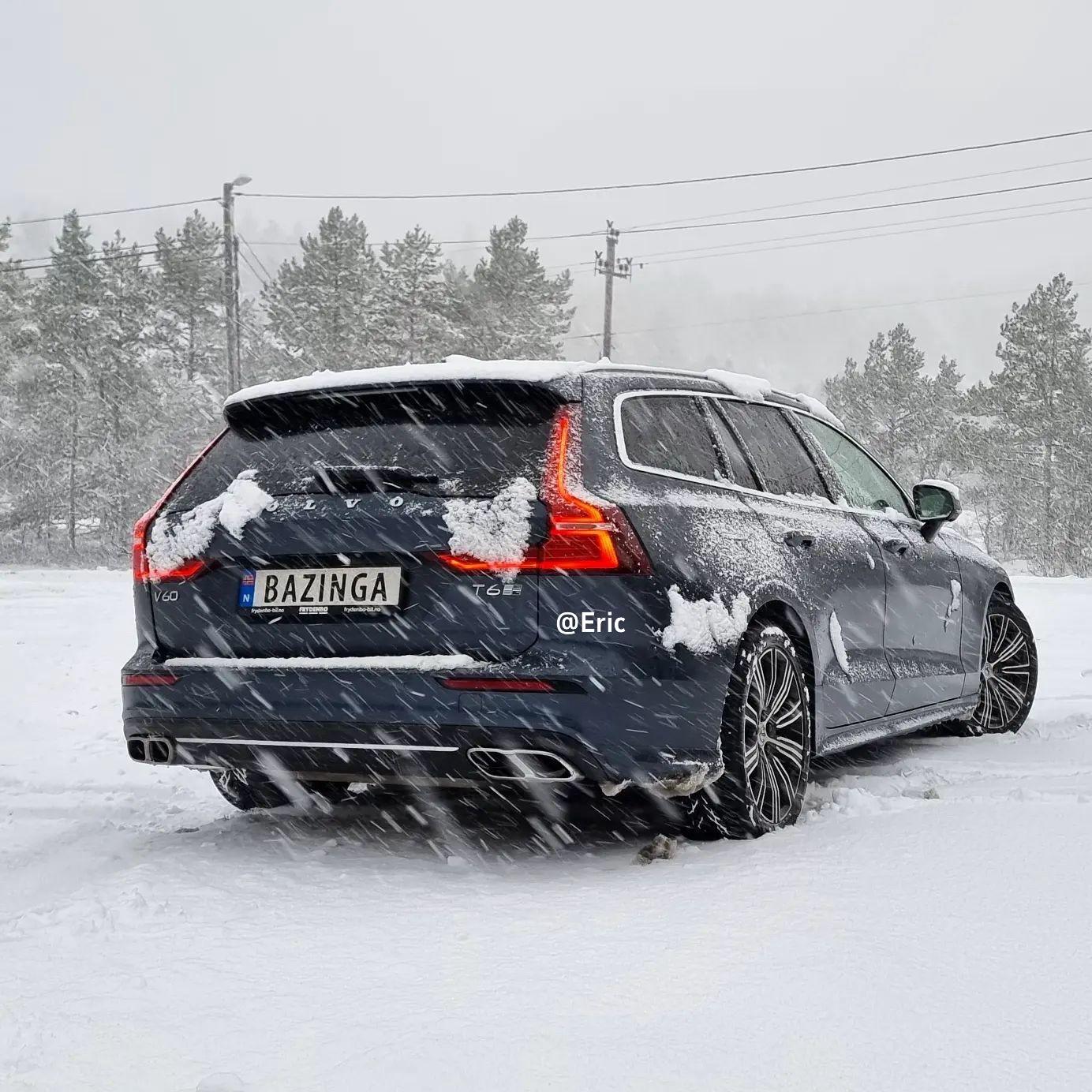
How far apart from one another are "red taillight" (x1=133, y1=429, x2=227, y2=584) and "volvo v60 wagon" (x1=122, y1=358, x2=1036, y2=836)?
0.01m

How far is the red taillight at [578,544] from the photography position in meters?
3.65

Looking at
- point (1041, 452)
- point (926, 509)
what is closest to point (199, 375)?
point (1041, 452)

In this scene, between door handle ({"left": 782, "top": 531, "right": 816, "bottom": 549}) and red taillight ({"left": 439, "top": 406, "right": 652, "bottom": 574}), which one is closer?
red taillight ({"left": 439, "top": 406, "right": 652, "bottom": 574})

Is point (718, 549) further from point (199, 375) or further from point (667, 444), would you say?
point (199, 375)

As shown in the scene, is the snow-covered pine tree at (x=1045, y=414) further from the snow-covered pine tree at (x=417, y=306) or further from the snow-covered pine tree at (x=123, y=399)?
the snow-covered pine tree at (x=123, y=399)

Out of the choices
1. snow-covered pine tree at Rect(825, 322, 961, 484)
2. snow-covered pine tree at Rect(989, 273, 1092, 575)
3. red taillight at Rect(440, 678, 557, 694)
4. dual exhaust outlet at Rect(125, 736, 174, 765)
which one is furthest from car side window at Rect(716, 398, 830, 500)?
snow-covered pine tree at Rect(825, 322, 961, 484)

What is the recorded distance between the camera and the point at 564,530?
12.0 feet

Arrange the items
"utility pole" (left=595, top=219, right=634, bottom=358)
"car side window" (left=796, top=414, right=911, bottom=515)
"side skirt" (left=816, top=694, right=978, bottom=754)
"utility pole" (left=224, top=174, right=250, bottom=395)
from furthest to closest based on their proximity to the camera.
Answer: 1. "utility pole" (left=595, top=219, right=634, bottom=358)
2. "utility pole" (left=224, top=174, right=250, bottom=395)
3. "car side window" (left=796, top=414, right=911, bottom=515)
4. "side skirt" (left=816, top=694, right=978, bottom=754)

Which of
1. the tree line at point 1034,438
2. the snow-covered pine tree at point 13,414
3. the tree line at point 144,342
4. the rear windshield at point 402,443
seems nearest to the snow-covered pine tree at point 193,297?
the tree line at point 144,342

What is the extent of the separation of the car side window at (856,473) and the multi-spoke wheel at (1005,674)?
42.5 inches

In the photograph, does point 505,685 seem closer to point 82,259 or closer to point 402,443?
point 402,443

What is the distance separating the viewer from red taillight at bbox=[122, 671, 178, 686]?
405cm

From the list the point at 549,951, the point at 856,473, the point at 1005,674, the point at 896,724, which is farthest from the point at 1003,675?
the point at 549,951

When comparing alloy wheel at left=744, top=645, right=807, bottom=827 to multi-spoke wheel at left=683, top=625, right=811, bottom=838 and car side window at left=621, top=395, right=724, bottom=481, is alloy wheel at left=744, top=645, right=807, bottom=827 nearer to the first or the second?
multi-spoke wheel at left=683, top=625, right=811, bottom=838
